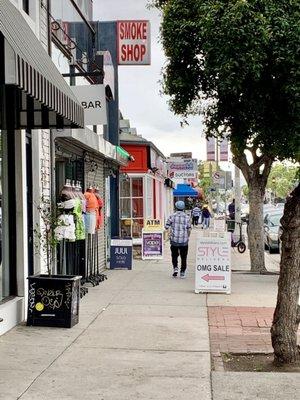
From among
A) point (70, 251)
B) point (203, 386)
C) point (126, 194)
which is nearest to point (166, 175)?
point (126, 194)

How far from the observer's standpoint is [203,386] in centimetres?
572

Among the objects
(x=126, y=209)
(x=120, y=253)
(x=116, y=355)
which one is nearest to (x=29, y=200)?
(x=116, y=355)

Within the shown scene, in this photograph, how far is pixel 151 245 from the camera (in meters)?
19.1

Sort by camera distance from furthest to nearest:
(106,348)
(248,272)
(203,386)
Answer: (248,272)
(106,348)
(203,386)

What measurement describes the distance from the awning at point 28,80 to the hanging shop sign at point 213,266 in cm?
433

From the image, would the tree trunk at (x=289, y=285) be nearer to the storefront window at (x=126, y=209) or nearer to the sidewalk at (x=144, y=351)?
the sidewalk at (x=144, y=351)

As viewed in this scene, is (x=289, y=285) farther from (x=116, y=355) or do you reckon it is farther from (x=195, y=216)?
(x=195, y=216)

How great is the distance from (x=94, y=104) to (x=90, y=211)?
2.33 m

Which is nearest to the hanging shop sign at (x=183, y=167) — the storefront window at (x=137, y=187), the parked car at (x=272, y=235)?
the parked car at (x=272, y=235)

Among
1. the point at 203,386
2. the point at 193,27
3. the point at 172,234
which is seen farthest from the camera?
the point at 172,234

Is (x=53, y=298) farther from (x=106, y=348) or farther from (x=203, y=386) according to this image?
(x=203, y=386)

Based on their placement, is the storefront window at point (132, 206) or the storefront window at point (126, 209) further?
the storefront window at point (126, 209)

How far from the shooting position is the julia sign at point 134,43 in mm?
16766

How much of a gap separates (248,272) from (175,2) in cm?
671
